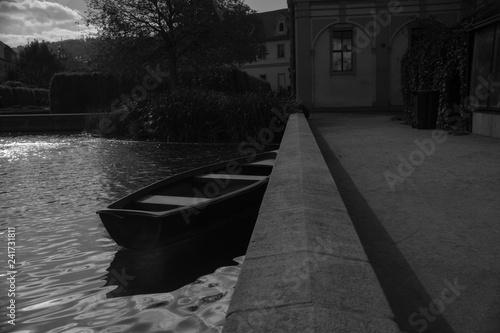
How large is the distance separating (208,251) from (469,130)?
8.34 meters

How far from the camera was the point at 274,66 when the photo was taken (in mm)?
62500

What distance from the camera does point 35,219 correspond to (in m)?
7.18

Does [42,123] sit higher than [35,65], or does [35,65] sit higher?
[35,65]

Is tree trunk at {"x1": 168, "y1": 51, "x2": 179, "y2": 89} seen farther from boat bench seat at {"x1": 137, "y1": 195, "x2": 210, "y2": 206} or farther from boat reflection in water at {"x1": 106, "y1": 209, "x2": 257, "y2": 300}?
boat reflection in water at {"x1": 106, "y1": 209, "x2": 257, "y2": 300}

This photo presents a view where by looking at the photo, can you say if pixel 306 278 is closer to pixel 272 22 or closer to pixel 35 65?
pixel 272 22

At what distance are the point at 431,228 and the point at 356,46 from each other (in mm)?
20062

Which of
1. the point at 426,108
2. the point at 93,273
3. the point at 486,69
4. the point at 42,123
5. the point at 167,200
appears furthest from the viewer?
the point at 42,123

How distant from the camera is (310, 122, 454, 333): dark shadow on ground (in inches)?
97.7

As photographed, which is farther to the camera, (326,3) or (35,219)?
(326,3)

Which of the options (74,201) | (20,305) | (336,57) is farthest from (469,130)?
(336,57)

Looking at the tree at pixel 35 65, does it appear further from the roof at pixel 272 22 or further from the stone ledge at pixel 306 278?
the stone ledge at pixel 306 278

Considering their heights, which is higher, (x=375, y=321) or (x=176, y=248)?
(x=375, y=321)

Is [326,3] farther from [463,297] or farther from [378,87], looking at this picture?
[463,297]

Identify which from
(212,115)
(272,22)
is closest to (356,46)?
(212,115)
